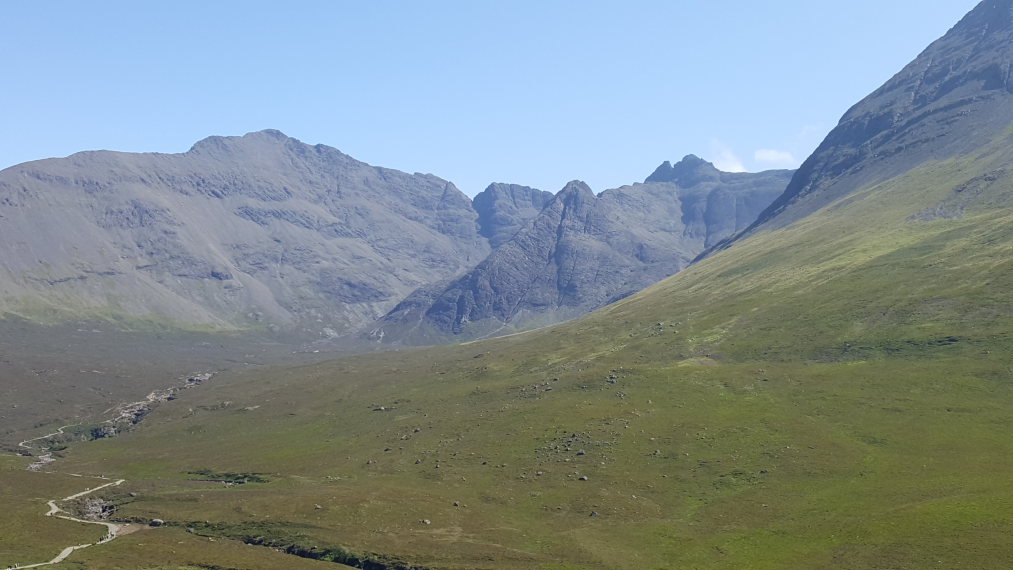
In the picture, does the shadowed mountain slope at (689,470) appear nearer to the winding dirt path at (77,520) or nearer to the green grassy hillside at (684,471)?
the green grassy hillside at (684,471)

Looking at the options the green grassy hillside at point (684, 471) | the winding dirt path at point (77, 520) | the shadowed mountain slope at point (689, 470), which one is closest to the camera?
the shadowed mountain slope at point (689, 470)

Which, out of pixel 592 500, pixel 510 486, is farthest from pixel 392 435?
pixel 592 500

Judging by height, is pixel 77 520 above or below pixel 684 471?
above

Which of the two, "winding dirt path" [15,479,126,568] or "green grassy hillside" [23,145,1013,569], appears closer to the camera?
"green grassy hillside" [23,145,1013,569]

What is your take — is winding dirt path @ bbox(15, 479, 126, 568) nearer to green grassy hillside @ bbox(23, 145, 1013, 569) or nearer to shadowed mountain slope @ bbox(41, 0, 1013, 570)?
shadowed mountain slope @ bbox(41, 0, 1013, 570)

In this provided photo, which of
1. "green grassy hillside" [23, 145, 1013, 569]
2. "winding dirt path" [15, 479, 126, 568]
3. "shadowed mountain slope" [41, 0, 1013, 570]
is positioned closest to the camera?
"shadowed mountain slope" [41, 0, 1013, 570]

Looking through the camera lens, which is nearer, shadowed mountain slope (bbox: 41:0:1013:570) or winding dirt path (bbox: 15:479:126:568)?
shadowed mountain slope (bbox: 41:0:1013:570)

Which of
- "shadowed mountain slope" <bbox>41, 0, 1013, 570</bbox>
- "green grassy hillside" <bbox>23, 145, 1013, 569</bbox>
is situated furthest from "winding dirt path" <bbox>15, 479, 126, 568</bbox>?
"green grassy hillside" <bbox>23, 145, 1013, 569</bbox>

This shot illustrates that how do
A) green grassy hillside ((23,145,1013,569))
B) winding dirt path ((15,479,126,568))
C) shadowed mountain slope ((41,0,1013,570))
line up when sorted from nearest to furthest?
1. shadowed mountain slope ((41,0,1013,570))
2. green grassy hillside ((23,145,1013,569))
3. winding dirt path ((15,479,126,568))

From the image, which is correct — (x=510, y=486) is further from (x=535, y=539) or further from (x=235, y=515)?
(x=235, y=515)

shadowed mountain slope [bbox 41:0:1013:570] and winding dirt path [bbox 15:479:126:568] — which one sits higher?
winding dirt path [bbox 15:479:126:568]

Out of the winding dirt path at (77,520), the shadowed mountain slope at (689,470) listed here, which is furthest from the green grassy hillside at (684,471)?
the winding dirt path at (77,520)

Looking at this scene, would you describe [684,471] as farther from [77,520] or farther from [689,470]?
[77,520]

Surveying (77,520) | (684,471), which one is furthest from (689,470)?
(77,520)
